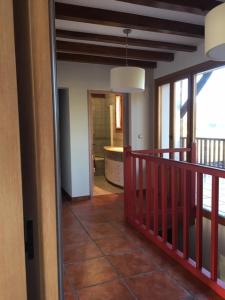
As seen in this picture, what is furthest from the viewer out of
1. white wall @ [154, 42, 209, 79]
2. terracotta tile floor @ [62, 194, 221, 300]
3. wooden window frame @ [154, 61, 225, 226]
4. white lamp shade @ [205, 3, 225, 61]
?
white wall @ [154, 42, 209, 79]

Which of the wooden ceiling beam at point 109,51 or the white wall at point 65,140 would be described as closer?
the wooden ceiling beam at point 109,51

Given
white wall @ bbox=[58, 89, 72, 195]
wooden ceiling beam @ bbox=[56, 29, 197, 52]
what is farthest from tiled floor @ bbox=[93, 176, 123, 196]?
wooden ceiling beam @ bbox=[56, 29, 197, 52]

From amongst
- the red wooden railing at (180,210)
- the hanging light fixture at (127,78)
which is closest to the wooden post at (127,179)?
the red wooden railing at (180,210)

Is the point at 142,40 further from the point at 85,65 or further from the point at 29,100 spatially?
the point at 29,100

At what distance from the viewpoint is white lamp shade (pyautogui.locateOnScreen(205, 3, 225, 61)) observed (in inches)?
64.6

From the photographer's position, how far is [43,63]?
661 mm

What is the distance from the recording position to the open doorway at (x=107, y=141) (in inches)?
207

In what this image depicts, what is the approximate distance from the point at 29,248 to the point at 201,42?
3.90 m

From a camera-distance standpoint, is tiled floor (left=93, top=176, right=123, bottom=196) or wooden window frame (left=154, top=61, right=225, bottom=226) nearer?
wooden window frame (left=154, top=61, right=225, bottom=226)

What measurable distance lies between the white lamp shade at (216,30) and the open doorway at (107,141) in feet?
10.4

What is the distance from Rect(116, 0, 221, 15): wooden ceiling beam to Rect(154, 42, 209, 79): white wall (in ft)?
3.89

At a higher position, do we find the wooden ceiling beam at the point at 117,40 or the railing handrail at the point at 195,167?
the wooden ceiling beam at the point at 117,40

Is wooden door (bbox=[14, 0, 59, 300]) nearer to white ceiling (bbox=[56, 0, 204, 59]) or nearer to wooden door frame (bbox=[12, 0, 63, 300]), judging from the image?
wooden door frame (bbox=[12, 0, 63, 300])

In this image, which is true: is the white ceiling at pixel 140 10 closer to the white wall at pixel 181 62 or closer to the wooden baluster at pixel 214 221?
the white wall at pixel 181 62
